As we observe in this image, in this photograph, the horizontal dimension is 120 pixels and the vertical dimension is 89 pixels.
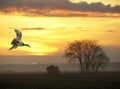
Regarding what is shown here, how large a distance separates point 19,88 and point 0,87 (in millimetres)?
2225

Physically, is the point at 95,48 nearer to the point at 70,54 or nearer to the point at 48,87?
the point at 70,54

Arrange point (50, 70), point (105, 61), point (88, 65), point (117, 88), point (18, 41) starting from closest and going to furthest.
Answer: point (18, 41) → point (117, 88) → point (50, 70) → point (88, 65) → point (105, 61)

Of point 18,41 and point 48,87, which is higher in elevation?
point 18,41

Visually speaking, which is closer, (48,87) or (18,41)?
(18,41)

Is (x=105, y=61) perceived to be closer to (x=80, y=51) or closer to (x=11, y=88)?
(x=80, y=51)

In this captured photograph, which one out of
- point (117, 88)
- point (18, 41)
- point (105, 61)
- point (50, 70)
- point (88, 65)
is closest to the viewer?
point (18, 41)

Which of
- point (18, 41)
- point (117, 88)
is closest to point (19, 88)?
point (18, 41)

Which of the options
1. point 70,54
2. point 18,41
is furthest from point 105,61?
point 18,41

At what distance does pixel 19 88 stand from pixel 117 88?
10.9 meters

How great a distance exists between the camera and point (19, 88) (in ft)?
141

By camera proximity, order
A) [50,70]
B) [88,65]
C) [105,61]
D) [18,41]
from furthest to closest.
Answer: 1. [105,61]
2. [88,65]
3. [50,70]
4. [18,41]

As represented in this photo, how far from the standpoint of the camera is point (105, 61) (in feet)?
373

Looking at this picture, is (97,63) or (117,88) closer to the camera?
(117,88)

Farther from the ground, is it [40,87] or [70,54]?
[70,54]
